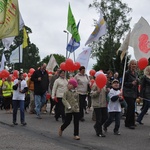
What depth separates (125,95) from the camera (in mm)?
10508

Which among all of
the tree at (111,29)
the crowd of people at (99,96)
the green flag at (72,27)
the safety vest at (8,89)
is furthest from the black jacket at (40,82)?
the tree at (111,29)

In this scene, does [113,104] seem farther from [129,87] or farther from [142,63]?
[142,63]

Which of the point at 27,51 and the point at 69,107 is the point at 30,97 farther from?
the point at 27,51

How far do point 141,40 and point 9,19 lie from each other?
209 inches

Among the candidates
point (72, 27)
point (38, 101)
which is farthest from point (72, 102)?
point (72, 27)

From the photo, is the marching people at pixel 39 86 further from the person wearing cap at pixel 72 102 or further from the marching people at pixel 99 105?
the person wearing cap at pixel 72 102

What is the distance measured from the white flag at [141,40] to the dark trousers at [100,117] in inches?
89.9

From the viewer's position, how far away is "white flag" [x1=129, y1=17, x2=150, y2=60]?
11.0 meters

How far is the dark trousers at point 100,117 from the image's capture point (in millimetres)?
9359

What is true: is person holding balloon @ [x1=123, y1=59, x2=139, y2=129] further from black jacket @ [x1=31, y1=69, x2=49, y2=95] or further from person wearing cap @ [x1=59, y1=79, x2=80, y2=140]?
black jacket @ [x1=31, y1=69, x2=49, y2=95]

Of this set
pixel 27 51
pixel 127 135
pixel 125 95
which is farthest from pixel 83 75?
pixel 27 51

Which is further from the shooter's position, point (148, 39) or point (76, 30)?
point (76, 30)

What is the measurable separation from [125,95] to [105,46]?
44486 mm

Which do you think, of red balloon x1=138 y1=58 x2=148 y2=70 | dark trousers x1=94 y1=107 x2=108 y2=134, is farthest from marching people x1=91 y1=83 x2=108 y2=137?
red balloon x1=138 y1=58 x2=148 y2=70
